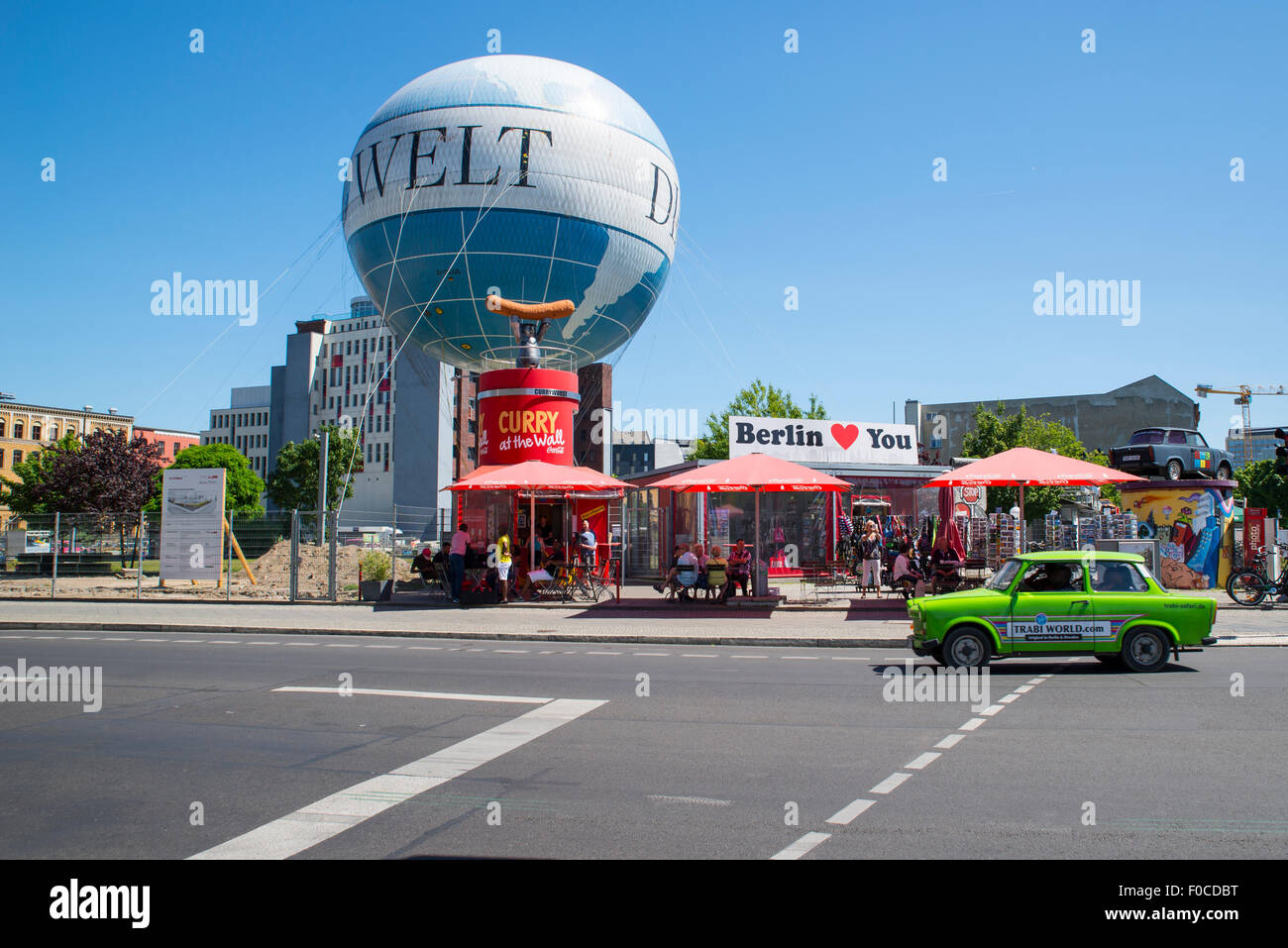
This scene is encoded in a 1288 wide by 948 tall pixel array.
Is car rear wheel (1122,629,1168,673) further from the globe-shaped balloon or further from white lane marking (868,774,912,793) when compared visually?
the globe-shaped balloon

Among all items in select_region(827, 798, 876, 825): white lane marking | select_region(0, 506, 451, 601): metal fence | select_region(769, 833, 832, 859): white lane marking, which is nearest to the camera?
select_region(769, 833, 832, 859): white lane marking

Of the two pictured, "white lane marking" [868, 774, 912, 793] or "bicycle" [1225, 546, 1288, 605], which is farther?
"bicycle" [1225, 546, 1288, 605]

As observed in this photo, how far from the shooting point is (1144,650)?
1159cm

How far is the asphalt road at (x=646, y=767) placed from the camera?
17.3 feet

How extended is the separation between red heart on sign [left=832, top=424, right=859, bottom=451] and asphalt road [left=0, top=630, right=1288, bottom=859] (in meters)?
19.2

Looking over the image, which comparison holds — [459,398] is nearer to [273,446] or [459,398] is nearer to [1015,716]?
[273,446]

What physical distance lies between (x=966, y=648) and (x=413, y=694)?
266 inches

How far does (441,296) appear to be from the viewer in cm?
2652

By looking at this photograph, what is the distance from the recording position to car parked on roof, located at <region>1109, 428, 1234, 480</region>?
26469 millimetres

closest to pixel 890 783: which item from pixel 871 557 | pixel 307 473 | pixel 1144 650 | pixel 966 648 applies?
pixel 966 648

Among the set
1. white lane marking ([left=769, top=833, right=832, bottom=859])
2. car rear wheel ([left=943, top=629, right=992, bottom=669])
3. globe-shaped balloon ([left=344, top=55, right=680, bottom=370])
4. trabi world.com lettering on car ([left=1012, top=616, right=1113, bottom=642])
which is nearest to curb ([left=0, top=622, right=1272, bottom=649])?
car rear wheel ([left=943, top=629, right=992, bottom=669])

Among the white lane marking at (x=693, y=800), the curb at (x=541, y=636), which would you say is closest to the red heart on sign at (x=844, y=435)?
the curb at (x=541, y=636)

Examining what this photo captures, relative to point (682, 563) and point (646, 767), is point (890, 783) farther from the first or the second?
point (682, 563)

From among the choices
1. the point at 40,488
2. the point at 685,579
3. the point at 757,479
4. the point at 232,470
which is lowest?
the point at 685,579
